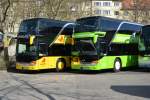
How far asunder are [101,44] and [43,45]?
12.3 ft

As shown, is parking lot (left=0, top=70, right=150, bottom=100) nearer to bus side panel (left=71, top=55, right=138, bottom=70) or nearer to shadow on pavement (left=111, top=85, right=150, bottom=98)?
shadow on pavement (left=111, top=85, right=150, bottom=98)

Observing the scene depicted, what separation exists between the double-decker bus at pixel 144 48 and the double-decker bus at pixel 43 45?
186 inches

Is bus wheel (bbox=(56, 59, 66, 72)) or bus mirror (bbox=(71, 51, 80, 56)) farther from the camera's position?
bus wheel (bbox=(56, 59, 66, 72))

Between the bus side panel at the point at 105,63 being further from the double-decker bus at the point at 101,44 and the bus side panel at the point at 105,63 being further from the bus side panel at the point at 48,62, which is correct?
the bus side panel at the point at 48,62

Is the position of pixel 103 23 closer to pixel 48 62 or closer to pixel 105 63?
pixel 105 63

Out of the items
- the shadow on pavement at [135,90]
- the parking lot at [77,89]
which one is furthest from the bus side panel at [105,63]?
the shadow on pavement at [135,90]

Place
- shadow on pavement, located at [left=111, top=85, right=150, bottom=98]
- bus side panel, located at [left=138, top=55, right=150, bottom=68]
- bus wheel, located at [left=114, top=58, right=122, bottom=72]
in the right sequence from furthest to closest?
bus wheel, located at [left=114, top=58, right=122, bottom=72] → bus side panel, located at [left=138, top=55, right=150, bottom=68] → shadow on pavement, located at [left=111, top=85, right=150, bottom=98]

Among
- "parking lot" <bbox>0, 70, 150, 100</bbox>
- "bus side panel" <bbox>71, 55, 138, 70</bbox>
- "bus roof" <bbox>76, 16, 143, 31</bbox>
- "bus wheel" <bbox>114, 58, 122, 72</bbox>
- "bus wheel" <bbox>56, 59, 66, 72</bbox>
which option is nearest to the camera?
"parking lot" <bbox>0, 70, 150, 100</bbox>

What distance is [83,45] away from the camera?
27.6 metres

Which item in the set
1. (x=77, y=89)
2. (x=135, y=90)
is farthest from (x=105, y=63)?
(x=135, y=90)

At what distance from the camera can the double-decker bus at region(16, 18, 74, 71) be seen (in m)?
28.2

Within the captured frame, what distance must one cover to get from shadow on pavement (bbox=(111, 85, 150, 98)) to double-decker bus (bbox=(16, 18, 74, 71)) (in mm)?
9149

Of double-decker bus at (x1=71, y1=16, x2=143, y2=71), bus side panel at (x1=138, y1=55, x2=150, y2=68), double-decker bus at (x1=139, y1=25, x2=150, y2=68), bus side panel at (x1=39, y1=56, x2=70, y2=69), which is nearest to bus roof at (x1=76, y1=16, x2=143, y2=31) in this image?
double-decker bus at (x1=71, y1=16, x2=143, y2=71)

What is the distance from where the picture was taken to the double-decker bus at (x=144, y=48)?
92.8ft
